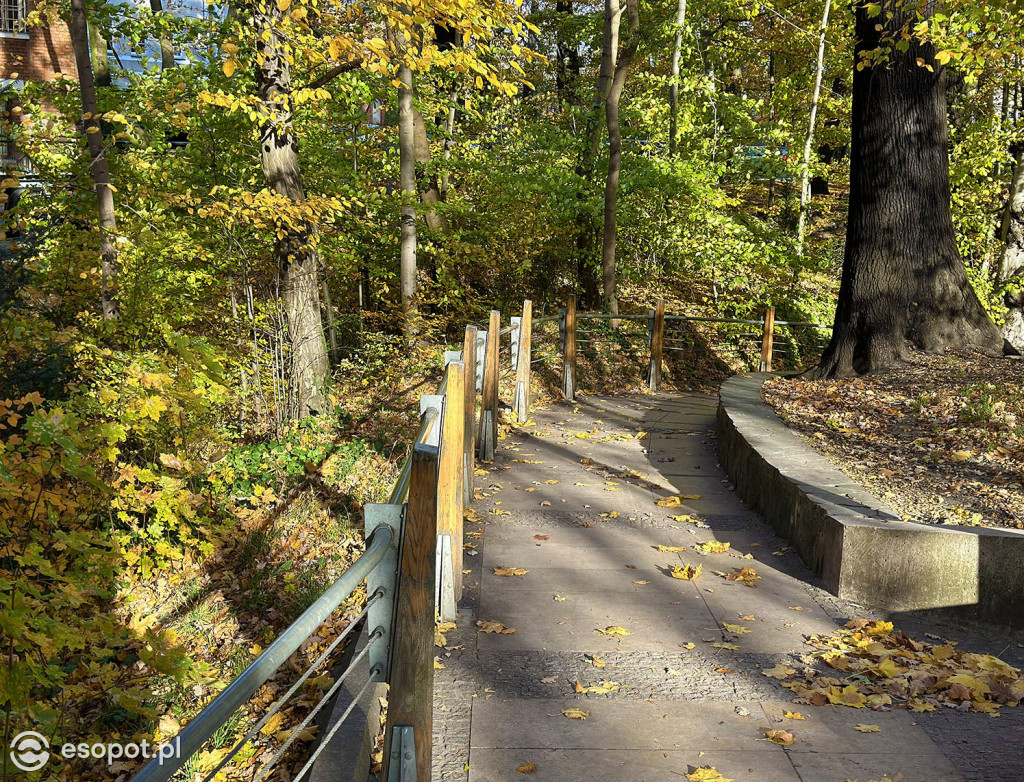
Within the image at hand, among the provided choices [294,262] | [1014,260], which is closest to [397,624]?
[294,262]

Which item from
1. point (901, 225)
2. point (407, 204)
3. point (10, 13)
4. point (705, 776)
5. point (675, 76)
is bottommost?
point (705, 776)

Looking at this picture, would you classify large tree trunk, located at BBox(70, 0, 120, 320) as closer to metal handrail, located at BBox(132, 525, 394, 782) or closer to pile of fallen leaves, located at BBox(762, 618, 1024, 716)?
pile of fallen leaves, located at BBox(762, 618, 1024, 716)

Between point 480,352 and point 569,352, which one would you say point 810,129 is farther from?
point 480,352

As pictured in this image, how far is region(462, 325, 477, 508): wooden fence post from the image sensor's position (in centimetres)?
671

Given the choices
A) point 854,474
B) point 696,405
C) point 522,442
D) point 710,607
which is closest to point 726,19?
point 696,405

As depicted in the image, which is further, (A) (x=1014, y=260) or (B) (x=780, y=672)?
(A) (x=1014, y=260)

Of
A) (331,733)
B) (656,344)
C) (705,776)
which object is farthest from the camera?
(656,344)

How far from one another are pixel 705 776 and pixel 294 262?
8578mm

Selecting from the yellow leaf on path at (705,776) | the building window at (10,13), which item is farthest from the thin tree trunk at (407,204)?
the building window at (10,13)

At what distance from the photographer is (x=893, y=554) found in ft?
16.6

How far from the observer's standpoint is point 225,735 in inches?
185

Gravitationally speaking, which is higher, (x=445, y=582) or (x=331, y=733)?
(x=331, y=733)

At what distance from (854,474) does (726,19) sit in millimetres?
19986

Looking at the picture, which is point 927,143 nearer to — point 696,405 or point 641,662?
point 696,405
